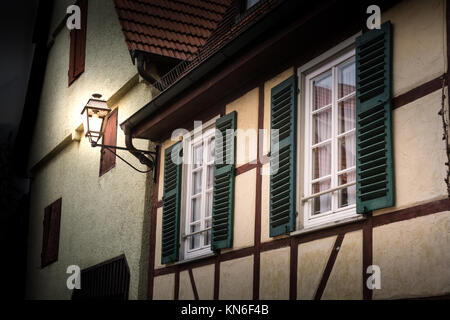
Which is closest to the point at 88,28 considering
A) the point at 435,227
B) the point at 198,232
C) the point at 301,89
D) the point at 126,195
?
the point at 126,195

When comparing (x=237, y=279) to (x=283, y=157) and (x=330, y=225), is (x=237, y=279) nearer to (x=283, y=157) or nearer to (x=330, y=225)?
(x=283, y=157)

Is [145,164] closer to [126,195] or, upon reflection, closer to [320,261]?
[126,195]

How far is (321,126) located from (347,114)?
1.40 feet

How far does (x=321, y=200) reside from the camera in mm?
7551

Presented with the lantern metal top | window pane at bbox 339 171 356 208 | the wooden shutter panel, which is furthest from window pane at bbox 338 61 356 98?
the wooden shutter panel

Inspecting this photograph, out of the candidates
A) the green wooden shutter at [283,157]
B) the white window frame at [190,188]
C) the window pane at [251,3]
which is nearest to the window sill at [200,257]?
the white window frame at [190,188]

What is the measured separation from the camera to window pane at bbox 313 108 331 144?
25.1 ft

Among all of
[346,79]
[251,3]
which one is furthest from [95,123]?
[346,79]

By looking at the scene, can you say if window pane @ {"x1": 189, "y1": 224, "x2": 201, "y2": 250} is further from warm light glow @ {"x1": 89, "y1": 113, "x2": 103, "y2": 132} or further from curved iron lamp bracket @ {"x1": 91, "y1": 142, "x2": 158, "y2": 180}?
warm light glow @ {"x1": 89, "y1": 113, "x2": 103, "y2": 132}

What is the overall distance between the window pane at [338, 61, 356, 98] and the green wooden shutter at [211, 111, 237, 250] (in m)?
1.79

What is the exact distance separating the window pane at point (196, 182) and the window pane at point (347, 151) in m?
2.97

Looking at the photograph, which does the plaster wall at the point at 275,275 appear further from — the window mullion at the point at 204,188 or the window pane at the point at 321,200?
the window mullion at the point at 204,188

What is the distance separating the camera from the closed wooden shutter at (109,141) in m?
12.8

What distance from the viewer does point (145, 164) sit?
11227mm
